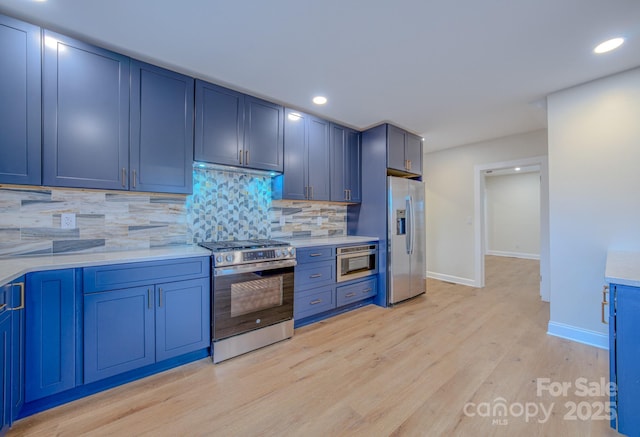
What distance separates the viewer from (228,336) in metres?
2.28

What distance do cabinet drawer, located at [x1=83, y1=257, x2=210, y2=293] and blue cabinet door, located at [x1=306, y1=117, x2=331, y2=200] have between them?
1.61 meters

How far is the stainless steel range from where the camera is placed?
2.24 m

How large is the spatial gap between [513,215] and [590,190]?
6.15 meters

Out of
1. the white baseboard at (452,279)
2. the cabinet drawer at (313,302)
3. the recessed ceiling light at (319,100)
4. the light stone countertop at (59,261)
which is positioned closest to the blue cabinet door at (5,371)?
the light stone countertop at (59,261)

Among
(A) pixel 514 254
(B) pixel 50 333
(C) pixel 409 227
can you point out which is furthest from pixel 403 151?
(A) pixel 514 254

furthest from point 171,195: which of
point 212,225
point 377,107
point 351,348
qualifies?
point 377,107

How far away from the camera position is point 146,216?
8.07ft

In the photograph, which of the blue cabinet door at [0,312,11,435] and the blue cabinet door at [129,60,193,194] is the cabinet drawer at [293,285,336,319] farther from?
the blue cabinet door at [0,312,11,435]

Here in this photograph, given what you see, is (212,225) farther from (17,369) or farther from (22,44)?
(22,44)

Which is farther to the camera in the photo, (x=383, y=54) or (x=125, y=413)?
(x=383, y=54)

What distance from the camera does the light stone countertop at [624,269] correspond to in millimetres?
1385

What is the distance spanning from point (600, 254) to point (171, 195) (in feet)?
13.5

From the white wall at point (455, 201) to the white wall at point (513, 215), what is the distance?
13.4 feet

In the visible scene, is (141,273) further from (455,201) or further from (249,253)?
(455,201)
